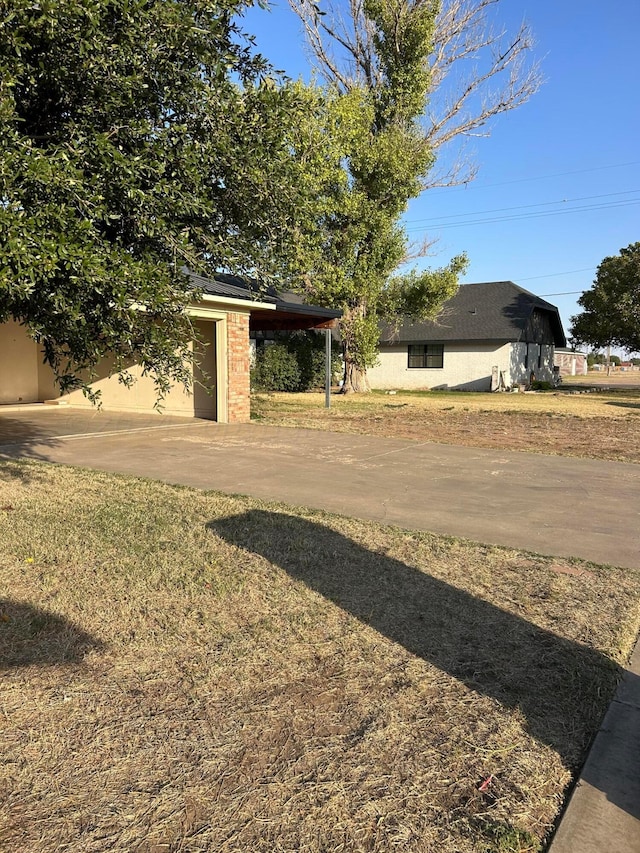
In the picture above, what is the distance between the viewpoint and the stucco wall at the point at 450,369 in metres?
31.6

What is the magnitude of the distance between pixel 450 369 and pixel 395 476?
25.4 metres

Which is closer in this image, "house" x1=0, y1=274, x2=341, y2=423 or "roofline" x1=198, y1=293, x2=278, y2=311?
"roofline" x1=198, y1=293, x2=278, y2=311

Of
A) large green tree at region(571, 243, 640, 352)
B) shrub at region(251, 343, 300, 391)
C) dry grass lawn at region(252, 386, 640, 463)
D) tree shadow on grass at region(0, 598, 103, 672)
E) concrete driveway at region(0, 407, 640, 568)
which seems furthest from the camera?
large green tree at region(571, 243, 640, 352)

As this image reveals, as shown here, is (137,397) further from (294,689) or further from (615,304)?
(615,304)

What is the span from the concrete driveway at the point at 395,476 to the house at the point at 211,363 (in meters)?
1.37

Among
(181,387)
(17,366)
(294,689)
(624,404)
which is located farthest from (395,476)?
(624,404)

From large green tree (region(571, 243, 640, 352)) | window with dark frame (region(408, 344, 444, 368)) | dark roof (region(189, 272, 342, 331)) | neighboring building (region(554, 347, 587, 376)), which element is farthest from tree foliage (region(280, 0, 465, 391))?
neighboring building (region(554, 347, 587, 376))

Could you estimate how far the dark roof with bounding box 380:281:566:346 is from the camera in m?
31.5

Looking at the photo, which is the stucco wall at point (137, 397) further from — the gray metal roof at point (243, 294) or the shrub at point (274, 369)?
the shrub at point (274, 369)

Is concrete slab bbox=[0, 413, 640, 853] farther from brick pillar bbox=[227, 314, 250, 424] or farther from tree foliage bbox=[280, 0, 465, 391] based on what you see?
tree foliage bbox=[280, 0, 465, 391]

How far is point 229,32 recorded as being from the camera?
4531mm

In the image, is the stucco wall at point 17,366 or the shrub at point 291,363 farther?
the shrub at point 291,363

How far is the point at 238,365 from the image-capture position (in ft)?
46.4

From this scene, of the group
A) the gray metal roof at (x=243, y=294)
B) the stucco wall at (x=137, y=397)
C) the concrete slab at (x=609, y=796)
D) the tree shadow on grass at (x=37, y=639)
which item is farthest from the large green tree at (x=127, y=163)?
the stucco wall at (x=137, y=397)
